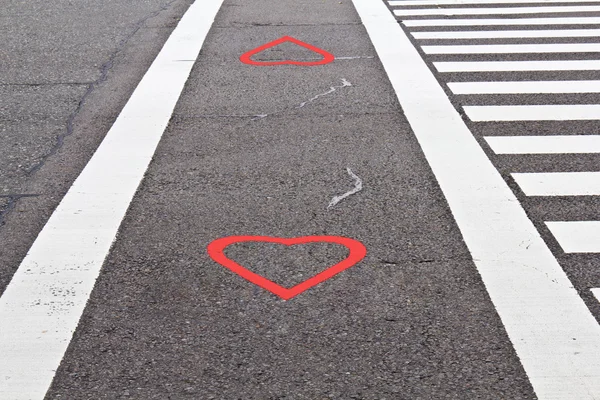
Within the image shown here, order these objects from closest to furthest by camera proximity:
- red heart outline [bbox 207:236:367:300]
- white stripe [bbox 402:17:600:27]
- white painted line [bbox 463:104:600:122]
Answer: red heart outline [bbox 207:236:367:300] < white painted line [bbox 463:104:600:122] < white stripe [bbox 402:17:600:27]

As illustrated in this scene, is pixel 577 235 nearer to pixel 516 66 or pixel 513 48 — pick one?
pixel 516 66

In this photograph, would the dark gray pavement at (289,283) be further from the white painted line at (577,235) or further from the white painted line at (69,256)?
the white painted line at (577,235)

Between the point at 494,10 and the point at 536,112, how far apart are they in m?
6.28

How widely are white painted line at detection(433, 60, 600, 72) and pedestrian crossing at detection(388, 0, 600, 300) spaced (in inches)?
0.4

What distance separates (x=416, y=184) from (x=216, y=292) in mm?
2059

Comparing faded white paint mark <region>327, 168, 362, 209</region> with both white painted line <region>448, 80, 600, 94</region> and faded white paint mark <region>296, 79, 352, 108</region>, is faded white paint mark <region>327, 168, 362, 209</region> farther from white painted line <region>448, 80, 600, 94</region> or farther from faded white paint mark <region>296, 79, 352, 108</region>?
white painted line <region>448, 80, 600, 94</region>

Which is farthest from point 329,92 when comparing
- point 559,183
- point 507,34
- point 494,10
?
point 494,10

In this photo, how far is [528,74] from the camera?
950 cm

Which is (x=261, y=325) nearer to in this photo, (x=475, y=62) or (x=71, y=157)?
(x=71, y=157)

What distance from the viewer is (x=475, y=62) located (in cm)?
1015

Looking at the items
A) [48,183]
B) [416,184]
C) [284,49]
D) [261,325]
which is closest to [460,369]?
[261,325]

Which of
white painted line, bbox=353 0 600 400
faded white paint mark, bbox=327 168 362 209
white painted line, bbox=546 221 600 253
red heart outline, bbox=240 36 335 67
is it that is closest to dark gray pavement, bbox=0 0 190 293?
red heart outline, bbox=240 36 335 67

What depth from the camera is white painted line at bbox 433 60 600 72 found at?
31.9 feet

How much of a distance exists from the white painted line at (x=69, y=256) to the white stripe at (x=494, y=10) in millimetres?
6212
